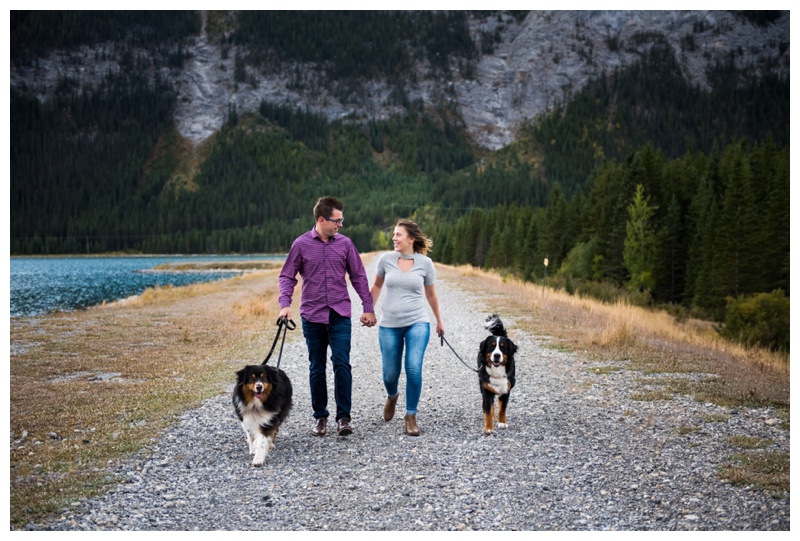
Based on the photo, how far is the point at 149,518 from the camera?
424 cm

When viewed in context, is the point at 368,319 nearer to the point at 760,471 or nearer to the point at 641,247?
the point at 760,471

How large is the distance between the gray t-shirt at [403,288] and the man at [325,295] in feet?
0.75

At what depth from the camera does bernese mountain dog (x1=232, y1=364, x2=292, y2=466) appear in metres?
Answer: 5.43

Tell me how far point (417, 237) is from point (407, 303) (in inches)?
28.3

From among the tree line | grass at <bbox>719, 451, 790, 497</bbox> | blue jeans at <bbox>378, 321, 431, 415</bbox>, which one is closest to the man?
blue jeans at <bbox>378, 321, 431, 415</bbox>

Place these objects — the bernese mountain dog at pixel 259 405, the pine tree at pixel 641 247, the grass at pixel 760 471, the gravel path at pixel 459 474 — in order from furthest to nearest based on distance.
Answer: the pine tree at pixel 641 247
the bernese mountain dog at pixel 259 405
the grass at pixel 760 471
the gravel path at pixel 459 474

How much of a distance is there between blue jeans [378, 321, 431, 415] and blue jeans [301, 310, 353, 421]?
43cm

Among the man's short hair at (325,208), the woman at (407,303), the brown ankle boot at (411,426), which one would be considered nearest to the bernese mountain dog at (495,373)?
Result: the woman at (407,303)

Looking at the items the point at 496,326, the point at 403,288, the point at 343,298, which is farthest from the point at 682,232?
the point at 343,298

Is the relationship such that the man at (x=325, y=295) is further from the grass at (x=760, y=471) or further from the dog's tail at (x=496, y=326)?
the grass at (x=760, y=471)

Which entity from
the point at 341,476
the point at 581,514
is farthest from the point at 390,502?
the point at 581,514

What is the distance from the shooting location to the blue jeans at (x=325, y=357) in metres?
6.19

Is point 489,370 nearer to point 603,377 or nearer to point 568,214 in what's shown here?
point 603,377

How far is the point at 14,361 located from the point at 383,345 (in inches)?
353
